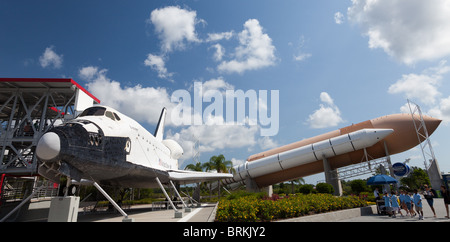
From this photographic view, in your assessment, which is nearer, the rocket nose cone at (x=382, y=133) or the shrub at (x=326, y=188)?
the rocket nose cone at (x=382, y=133)

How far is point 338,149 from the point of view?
620 inches

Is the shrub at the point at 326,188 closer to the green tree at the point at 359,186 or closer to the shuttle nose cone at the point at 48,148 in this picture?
the green tree at the point at 359,186

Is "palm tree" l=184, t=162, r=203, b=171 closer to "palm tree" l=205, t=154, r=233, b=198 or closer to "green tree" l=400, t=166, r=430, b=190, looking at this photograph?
A: "palm tree" l=205, t=154, r=233, b=198

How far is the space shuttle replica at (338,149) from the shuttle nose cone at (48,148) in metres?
14.6

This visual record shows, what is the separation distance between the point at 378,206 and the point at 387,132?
788 centimetres

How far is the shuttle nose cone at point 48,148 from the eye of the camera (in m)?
5.00

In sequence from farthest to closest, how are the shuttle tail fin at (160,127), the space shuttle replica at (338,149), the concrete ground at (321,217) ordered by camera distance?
the space shuttle replica at (338,149)
the shuttle tail fin at (160,127)
the concrete ground at (321,217)

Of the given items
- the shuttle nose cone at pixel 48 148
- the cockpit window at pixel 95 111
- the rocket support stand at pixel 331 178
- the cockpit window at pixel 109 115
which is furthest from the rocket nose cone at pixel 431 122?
the shuttle nose cone at pixel 48 148

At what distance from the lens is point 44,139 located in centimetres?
506

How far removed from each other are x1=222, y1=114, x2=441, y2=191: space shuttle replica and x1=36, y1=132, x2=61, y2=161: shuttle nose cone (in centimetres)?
Result: 1459
